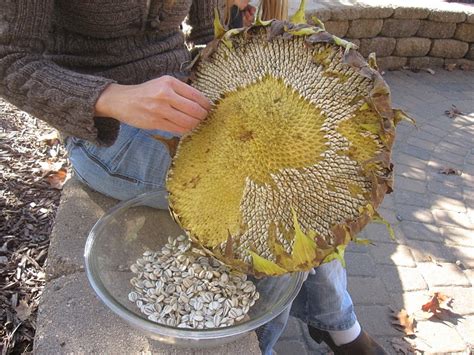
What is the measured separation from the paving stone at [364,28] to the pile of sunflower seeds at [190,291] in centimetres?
346

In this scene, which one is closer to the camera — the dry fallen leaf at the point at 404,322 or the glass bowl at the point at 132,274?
the glass bowl at the point at 132,274

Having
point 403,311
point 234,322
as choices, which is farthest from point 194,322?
point 403,311

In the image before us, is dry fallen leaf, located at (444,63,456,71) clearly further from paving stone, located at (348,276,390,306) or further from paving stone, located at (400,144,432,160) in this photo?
paving stone, located at (348,276,390,306)

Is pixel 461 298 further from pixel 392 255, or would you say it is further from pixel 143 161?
pixel 143 161

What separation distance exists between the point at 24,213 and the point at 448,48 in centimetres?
407

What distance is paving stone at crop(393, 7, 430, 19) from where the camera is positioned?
432 centimetres

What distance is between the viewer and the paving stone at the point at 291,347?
6.13 feet

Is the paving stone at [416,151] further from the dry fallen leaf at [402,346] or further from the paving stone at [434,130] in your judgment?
the dry fallen leaf at [402,346]

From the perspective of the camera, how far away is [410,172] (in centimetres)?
300

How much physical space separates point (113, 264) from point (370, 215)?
24.0 inches

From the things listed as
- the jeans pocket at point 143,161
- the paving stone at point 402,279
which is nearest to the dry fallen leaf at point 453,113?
the paving stone at point 402,279

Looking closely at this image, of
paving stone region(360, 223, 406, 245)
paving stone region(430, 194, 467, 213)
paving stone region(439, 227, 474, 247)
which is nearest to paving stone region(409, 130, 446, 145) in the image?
paving stone region(430, 194, 467, 213)

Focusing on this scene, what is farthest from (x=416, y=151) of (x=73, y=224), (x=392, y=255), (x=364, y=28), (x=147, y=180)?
(x=73, y=224)

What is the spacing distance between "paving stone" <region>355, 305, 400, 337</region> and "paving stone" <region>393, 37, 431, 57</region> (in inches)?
122
